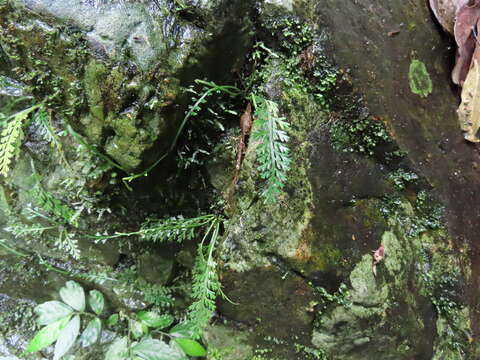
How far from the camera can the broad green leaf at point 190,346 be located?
239 centimetres

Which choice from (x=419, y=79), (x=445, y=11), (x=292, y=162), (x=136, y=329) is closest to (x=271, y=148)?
(x=292, y=162)

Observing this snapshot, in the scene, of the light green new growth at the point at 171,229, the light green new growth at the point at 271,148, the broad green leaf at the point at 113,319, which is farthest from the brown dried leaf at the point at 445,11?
the broad green leaf at the point at 113,319

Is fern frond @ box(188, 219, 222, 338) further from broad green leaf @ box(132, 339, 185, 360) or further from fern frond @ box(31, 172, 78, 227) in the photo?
fern frond @ box(31, 172, 78, 227)

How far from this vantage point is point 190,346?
239 centimetres

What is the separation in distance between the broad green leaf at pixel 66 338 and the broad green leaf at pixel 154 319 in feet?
1.32

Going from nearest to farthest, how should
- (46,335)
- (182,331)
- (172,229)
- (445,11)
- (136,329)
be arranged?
(172,229)
(46,335)
(182,331)
(136,329)
(445,11)

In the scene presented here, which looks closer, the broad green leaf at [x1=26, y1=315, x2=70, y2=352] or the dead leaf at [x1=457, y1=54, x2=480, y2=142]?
the broad green leaf at [x1=26, y1=315, x2=70, y2=352]

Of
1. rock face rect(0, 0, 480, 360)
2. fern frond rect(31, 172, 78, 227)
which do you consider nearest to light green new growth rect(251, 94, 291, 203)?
rock face rect(0, 0, 480, 360)

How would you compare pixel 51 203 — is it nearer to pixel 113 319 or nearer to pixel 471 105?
pixel 113 319

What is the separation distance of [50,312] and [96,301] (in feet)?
0.95

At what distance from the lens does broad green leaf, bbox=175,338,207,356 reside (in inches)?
94.1

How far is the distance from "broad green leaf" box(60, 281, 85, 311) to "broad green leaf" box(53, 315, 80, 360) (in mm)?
102

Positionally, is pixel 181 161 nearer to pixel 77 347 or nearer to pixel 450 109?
pixel 77 347

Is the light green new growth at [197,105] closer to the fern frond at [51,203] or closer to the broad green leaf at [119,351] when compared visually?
the fern frond at [51,203]
